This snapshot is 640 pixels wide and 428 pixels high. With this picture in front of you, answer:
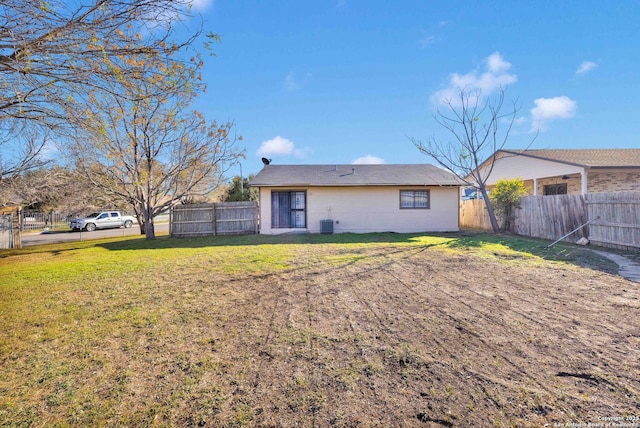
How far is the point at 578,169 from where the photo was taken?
1471cm

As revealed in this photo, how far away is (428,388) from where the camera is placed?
7.89ft

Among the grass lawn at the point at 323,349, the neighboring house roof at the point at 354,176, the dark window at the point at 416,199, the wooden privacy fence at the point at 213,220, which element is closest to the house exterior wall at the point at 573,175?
the neighboring house roof at the point at 354,176

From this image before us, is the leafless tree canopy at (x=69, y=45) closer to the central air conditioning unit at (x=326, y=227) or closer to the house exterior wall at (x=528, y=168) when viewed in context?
the central air conditioning unit at (x=326, y=227)

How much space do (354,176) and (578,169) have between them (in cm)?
1108

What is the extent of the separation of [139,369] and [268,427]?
1.55 m

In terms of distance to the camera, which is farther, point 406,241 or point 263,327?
point 406,241

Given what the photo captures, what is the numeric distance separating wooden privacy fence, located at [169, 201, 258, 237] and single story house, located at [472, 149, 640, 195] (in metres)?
13.9

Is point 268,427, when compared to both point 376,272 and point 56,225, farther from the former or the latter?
point 56,225

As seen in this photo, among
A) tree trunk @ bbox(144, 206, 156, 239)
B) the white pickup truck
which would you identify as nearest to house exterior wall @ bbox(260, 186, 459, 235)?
tree trunk @ bbox(144, 206, 156, 239)

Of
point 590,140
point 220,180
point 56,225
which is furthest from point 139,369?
point 56,225

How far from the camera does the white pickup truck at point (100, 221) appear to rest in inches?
909

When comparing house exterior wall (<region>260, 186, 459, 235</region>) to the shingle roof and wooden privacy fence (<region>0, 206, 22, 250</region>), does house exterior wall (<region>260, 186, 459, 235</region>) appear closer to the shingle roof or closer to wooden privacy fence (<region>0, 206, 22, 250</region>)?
the shingle roof

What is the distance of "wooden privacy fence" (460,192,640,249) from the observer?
28.1 ft

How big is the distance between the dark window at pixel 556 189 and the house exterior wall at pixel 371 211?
879cm
